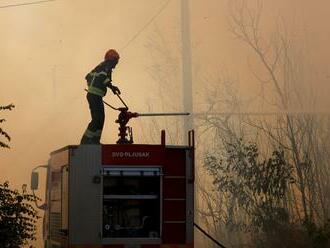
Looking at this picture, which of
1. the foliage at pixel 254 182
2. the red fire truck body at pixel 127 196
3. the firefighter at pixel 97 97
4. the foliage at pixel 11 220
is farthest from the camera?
the foliage at pixel 254 182

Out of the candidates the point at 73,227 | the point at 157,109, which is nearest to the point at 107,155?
the point at 73,227

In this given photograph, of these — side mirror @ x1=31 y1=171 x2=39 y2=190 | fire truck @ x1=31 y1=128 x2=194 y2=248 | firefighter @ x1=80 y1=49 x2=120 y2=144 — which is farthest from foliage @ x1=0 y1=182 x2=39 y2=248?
firefighter @ x1=80 y1=49 x2=120 y2=144

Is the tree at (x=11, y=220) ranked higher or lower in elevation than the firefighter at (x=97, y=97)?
lower

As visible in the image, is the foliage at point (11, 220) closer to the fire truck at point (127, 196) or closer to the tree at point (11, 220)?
the tree at point (11, 220)

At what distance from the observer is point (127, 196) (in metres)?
7.55

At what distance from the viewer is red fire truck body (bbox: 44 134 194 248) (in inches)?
290

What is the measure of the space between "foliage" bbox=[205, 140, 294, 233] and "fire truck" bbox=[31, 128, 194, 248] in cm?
259

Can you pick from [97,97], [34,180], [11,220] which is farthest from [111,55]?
[11,220]

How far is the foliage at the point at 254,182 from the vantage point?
32.3ft

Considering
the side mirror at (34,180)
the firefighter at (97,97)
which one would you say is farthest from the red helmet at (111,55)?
the side mirror at (34,180)

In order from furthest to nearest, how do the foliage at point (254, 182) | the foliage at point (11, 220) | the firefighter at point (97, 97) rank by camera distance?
the foliage at point (254, 182), the firefighter at point (97, 97), the foliage at point (11, 220)

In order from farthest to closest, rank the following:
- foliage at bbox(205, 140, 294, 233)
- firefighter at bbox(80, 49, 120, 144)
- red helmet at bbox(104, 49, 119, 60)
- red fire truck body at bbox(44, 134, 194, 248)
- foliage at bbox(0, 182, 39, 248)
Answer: red helmet at bbox(104, 49, 119, 60), foliage at bbox(205, 140, 294, 233), firefighter at bbox(80, 49, 120, 144), foliage at bbox(0, 182, 39, 248), red fire truck body at bbox(44, 134, 194, 248)

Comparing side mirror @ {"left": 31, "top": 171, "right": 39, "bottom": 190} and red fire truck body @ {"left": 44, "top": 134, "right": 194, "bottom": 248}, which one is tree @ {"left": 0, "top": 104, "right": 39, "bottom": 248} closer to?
red fire truck body @ {"left": 44, "top": 134, "right": 194, "bottom": 248}

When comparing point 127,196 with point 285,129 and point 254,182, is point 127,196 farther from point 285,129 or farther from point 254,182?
point 285,129
